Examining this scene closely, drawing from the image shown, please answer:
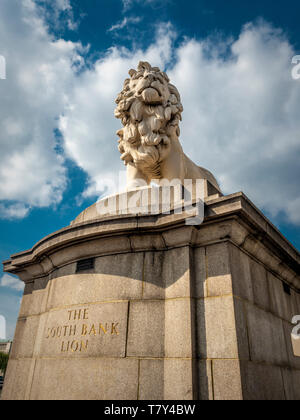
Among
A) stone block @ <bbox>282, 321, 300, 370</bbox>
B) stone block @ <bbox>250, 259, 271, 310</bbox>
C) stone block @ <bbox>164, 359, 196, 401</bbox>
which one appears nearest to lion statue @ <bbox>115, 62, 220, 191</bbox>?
stone block @ <bbox>250, 259, 271, 310</bbox>

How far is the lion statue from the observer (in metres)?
7.14

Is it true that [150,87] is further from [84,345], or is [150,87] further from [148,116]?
[84,345]

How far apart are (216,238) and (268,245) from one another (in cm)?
137

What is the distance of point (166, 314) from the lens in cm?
437

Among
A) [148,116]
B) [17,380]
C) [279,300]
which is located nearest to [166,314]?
[279,300]

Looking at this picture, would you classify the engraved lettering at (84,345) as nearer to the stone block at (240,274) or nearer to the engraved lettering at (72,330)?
the engraved lettering at (72,330)

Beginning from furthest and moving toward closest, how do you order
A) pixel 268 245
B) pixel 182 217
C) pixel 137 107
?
1. pixel 137 107
2. pixel 268 245
3. pixel 182 217

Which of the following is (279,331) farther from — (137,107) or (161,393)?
(137,107)

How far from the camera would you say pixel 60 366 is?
15.5 ft

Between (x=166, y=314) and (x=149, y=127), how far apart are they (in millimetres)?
4560

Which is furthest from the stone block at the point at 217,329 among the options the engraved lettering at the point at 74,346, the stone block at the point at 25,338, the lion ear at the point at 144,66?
the lion ear at the point at 144,66

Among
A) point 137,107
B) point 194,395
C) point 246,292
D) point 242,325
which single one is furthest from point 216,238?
point 137,107
